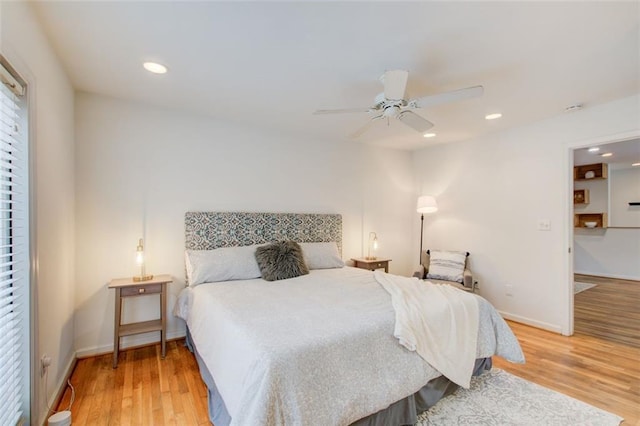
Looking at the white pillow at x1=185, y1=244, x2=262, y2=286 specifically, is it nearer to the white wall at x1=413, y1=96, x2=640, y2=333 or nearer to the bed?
the bed

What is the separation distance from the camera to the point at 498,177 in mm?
4059

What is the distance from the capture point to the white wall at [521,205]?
3.38 meters

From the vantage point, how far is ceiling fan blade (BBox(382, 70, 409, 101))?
2018 mm

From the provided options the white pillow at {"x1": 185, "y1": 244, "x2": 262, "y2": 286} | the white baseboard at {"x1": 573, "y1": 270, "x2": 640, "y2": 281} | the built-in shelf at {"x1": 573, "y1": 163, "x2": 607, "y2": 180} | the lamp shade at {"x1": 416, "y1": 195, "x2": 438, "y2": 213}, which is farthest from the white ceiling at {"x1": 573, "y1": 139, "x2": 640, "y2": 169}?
the white pillow at {"x1": 185, "y1": 244, "x2": 262, "y2": 286}

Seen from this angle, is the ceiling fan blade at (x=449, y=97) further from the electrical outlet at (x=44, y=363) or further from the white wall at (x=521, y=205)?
the electrical outlet at (x=44, y=363)

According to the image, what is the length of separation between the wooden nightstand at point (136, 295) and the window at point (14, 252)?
3.33 feet

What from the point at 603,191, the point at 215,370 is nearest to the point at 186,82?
the point at 215,370

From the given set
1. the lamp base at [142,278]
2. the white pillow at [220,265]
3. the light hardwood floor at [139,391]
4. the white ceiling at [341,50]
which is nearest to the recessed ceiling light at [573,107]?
the white ceiling at [341,50]

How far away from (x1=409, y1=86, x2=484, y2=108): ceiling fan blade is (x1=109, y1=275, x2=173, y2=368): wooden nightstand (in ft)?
8.93

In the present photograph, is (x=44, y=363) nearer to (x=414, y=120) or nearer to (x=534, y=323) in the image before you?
(x=414, y=120)

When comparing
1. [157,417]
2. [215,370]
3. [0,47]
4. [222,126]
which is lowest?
[157,417]

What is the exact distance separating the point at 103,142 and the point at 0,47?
170cm

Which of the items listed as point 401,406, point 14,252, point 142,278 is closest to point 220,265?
point 142,278

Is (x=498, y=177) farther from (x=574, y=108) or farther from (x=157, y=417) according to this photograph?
(x=157, y=417)
